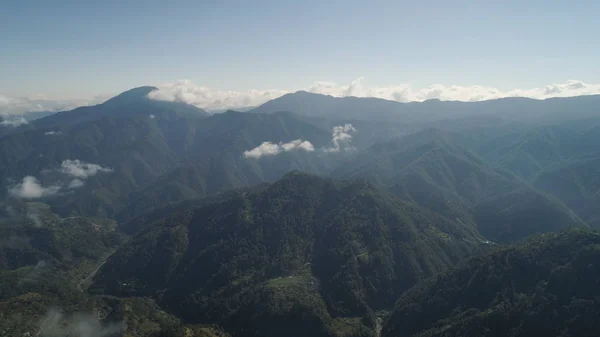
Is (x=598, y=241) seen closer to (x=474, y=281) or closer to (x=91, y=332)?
(x=474, y=281)

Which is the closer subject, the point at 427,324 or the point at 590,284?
the point at 590,284

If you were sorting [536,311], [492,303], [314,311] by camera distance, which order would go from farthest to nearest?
[314,311] < [492,303] < [536,311]

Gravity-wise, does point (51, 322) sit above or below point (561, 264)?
below

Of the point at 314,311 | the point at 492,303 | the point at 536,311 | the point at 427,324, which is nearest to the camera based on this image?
the point at 536,311

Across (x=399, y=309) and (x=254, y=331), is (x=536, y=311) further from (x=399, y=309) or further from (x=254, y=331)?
(x=254, y=331)

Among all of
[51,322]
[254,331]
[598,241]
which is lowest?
[254,331]

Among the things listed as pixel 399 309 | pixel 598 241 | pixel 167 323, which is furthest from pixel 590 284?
pixel 167 323

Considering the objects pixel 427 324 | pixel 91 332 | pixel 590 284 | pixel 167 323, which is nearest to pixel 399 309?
pixel 427 324
